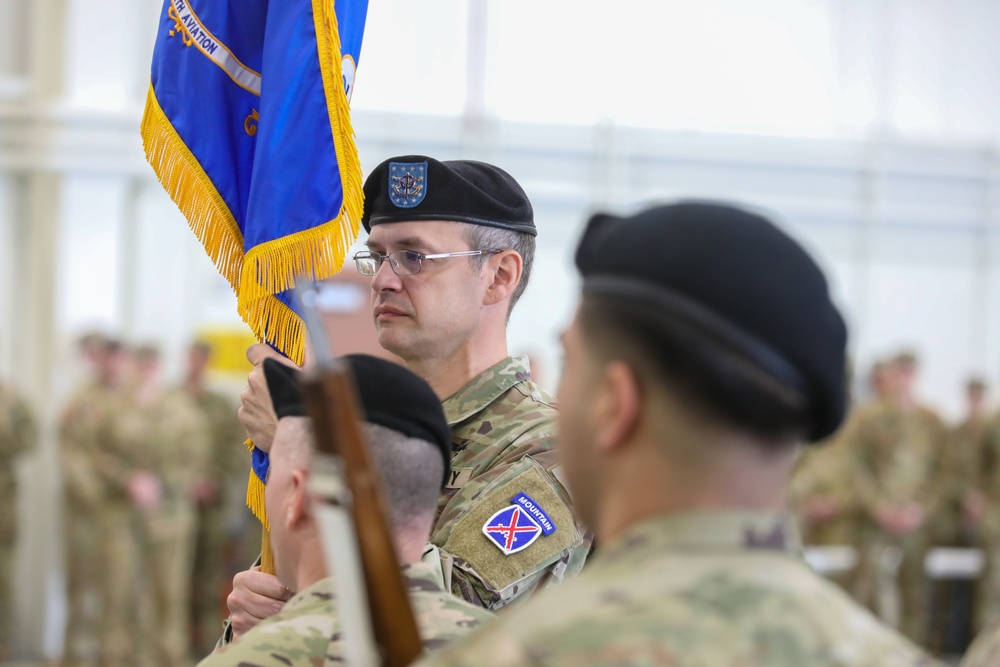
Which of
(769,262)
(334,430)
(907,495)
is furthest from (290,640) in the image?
(907,495)

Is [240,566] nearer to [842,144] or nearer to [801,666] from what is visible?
[842,144]

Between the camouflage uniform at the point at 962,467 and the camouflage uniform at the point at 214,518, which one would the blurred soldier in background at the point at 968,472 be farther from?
the camouflage uniform at the point at 214,518

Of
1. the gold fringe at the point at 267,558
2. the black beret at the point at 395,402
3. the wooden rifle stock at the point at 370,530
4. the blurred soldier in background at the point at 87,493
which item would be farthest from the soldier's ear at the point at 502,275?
the blurred soldier in background at the point at 87,493

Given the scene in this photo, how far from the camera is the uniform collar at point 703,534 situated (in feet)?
3.33

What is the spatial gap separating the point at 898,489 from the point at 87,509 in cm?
529

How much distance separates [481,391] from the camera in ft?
7.51

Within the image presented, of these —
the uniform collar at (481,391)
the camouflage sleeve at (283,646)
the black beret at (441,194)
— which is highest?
the black beret at (441,194)

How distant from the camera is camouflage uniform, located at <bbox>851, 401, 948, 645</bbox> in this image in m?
8.05

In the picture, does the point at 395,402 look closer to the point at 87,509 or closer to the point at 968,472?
the point at 87,509

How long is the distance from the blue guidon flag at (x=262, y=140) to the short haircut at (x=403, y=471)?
74 centimetres

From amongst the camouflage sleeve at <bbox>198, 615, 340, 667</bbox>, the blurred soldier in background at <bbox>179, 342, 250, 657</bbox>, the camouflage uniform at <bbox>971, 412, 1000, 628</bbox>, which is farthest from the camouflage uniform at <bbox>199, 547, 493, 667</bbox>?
the camouflage uniform at <bbox>971, 412, 1000, 628</bbox>

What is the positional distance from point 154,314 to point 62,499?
1467 millimetres

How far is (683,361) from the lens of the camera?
100 centimetres

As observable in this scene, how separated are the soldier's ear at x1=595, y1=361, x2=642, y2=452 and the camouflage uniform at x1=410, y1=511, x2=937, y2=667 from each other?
77 mm
